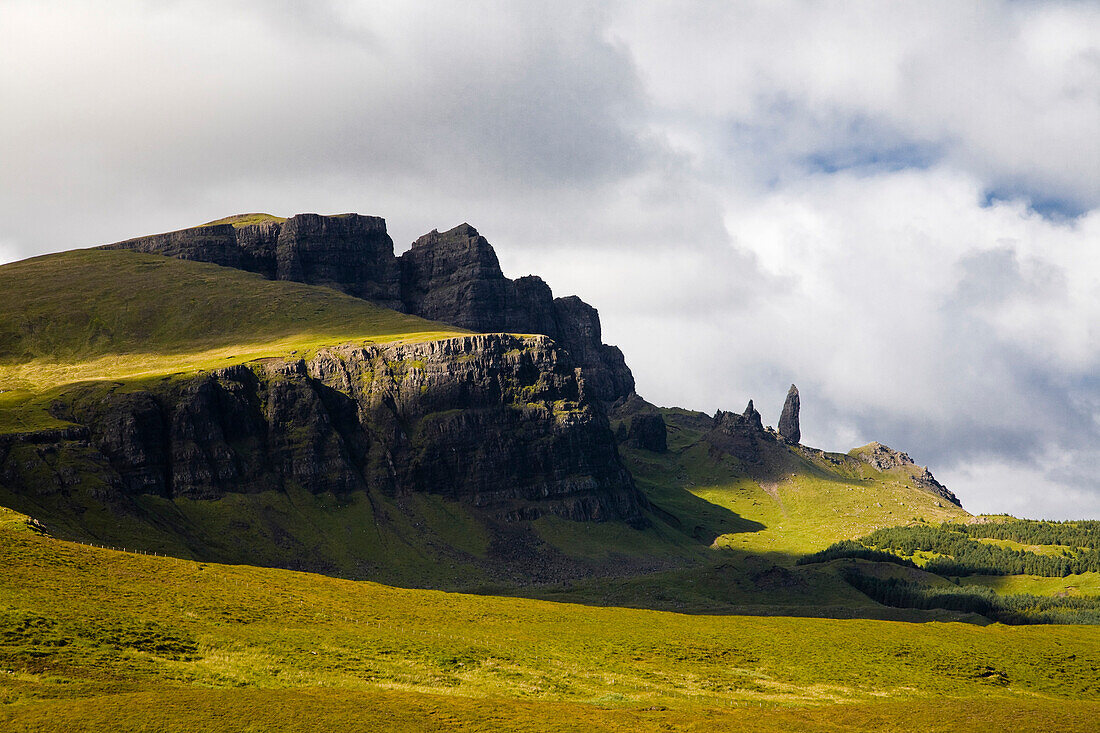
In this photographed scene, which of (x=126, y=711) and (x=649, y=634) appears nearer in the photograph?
(x=126, y=711)

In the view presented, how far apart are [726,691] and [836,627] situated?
48698 mm

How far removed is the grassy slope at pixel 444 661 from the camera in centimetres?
6725

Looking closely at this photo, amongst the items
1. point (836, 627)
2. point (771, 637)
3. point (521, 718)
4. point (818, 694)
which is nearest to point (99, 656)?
point (521, 718)

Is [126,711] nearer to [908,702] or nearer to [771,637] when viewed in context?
[908,702]

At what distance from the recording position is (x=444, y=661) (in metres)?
95.8


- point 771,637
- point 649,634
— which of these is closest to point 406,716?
point 649,634

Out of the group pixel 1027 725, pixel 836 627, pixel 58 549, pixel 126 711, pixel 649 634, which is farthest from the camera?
pixel 836 627

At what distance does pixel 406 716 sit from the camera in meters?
65.9

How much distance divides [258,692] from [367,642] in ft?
97.8

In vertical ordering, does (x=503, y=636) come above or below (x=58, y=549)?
below

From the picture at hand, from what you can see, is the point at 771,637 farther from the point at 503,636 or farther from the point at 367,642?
the point at 367,642

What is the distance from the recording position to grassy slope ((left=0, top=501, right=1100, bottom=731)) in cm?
6725

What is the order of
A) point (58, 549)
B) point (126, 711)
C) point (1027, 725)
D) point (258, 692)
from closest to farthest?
point (126, 711) < point (258, 692) < point (1027, 725) < point (58, 549)

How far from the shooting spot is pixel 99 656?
77375 mm
